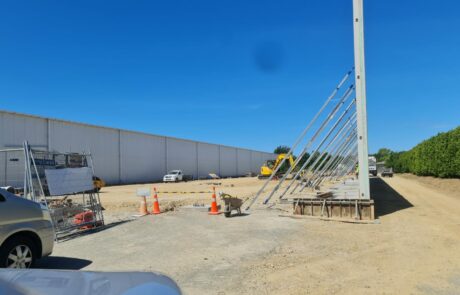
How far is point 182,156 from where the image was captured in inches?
2304

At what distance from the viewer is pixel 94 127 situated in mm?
41344

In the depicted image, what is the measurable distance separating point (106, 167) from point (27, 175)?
110 feet

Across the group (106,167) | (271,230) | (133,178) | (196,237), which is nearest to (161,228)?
(196,237)

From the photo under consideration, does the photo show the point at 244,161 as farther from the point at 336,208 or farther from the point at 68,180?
the point at 68,180

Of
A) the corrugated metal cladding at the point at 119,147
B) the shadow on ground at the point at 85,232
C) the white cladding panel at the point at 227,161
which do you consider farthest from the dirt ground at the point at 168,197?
the white cladding panel at the point at 227,161

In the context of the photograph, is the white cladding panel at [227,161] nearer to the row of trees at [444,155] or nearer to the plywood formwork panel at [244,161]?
the plywood formwork panel at [244,161]

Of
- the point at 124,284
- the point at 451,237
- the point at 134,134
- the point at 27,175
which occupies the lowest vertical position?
the point at 451,237

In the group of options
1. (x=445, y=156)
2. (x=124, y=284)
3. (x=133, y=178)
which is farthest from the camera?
(x=133, y=178)

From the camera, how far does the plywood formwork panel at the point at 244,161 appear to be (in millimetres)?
80244

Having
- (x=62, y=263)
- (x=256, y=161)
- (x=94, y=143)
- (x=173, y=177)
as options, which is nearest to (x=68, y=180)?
(x=62, y=263)

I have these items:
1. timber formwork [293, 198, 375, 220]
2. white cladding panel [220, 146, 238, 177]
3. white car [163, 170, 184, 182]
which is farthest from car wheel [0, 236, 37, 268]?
white cladding panel [220, 146, 238, 177]

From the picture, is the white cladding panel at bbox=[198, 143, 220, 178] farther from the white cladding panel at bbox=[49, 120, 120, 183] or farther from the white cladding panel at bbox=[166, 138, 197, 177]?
the white cladding panel at bbox=[49, 120, 120, 183]

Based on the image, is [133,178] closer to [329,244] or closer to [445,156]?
[445,156]

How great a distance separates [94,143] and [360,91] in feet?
111
